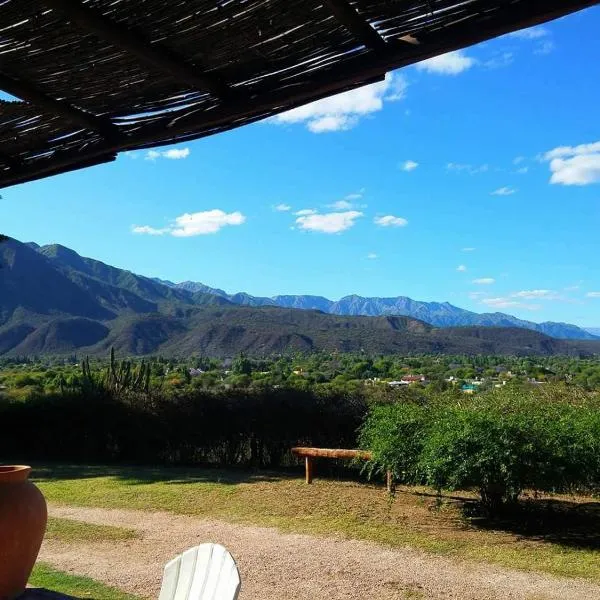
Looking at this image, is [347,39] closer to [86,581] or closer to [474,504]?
[86,581]

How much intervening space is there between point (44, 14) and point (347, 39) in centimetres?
93

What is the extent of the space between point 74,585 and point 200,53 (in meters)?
5.13

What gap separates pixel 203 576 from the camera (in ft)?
9.09

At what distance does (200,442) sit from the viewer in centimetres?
1542

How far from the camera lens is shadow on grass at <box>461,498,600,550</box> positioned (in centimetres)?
795

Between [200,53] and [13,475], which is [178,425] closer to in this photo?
[13,475]

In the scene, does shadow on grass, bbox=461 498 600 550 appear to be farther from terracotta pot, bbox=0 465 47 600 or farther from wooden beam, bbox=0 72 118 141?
wooden beam, bbox=0 72 118 141

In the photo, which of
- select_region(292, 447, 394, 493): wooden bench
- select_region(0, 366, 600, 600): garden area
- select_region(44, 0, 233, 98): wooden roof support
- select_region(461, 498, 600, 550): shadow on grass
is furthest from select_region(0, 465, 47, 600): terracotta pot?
select_region(292, 447, 394, 493): wooden bench

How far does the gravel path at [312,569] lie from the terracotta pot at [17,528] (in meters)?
1.65

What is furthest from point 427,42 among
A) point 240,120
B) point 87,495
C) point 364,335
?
point 364,335

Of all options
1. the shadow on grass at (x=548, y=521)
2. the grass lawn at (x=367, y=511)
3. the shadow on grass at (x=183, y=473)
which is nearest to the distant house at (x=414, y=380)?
the shadow on grass at (x=183, y=473)

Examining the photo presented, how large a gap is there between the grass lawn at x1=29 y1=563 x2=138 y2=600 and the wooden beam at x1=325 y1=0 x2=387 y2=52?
4.92m

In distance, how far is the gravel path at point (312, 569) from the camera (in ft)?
18.6

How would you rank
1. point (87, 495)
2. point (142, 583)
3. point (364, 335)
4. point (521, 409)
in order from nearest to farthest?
point (142, 583) < point (521, 409) < point (87, 495) < point (364, 335)
